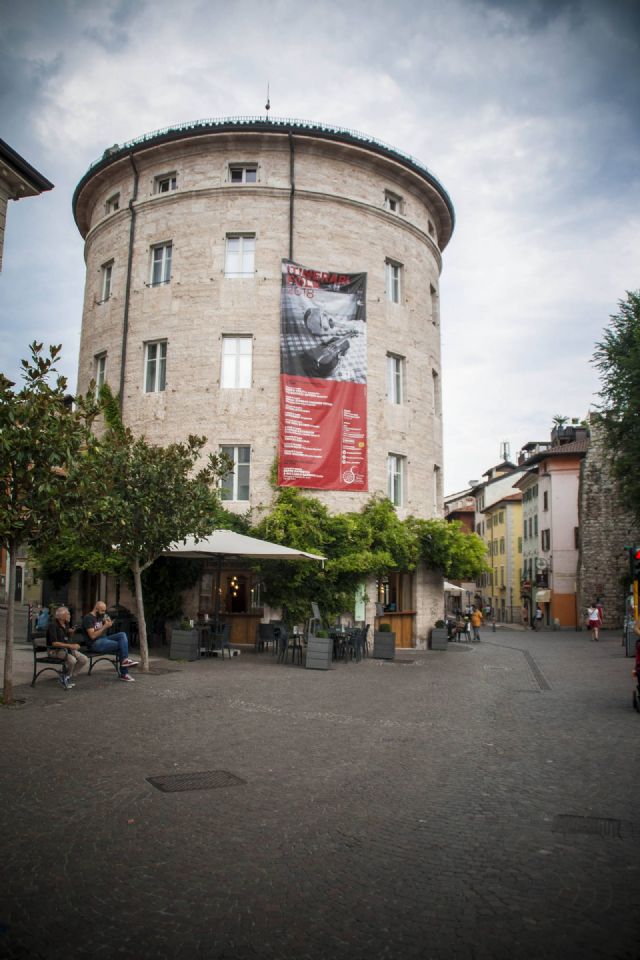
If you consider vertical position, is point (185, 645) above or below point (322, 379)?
below

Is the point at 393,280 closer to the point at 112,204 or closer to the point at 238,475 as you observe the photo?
the point at 238,475

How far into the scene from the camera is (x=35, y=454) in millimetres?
10430

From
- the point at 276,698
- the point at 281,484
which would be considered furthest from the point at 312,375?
the point at 276,698

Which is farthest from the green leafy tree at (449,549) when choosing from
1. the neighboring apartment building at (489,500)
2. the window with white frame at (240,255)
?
the neighboring apartment building at (489,500)

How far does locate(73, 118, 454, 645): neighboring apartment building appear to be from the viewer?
23.9m

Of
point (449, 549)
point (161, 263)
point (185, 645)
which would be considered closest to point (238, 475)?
point (185, 645)

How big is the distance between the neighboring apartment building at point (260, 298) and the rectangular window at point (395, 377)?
0.08 meters

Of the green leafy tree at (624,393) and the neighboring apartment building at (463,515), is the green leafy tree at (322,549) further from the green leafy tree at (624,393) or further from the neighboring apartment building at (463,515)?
the neighboring apartment building at (463,515)

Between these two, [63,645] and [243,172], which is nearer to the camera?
[63,645]

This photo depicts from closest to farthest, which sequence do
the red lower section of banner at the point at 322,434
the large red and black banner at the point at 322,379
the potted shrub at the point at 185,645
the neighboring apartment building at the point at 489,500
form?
the potted shrub at the point at 185,645 < the red lower section of banner at the point at 322,434 < the large red and black banner at the point at 322,379 < the neighboring apartment building at the point at 489,500

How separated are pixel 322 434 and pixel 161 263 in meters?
8.83

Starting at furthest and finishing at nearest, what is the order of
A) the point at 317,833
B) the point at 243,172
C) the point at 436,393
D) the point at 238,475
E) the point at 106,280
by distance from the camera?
the point at 436,393
the point at 106,280
the point at 243,172
the point at 238,475
the point at 317,833

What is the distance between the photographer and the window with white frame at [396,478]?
25.2 metres

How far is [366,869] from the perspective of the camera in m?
4.92
